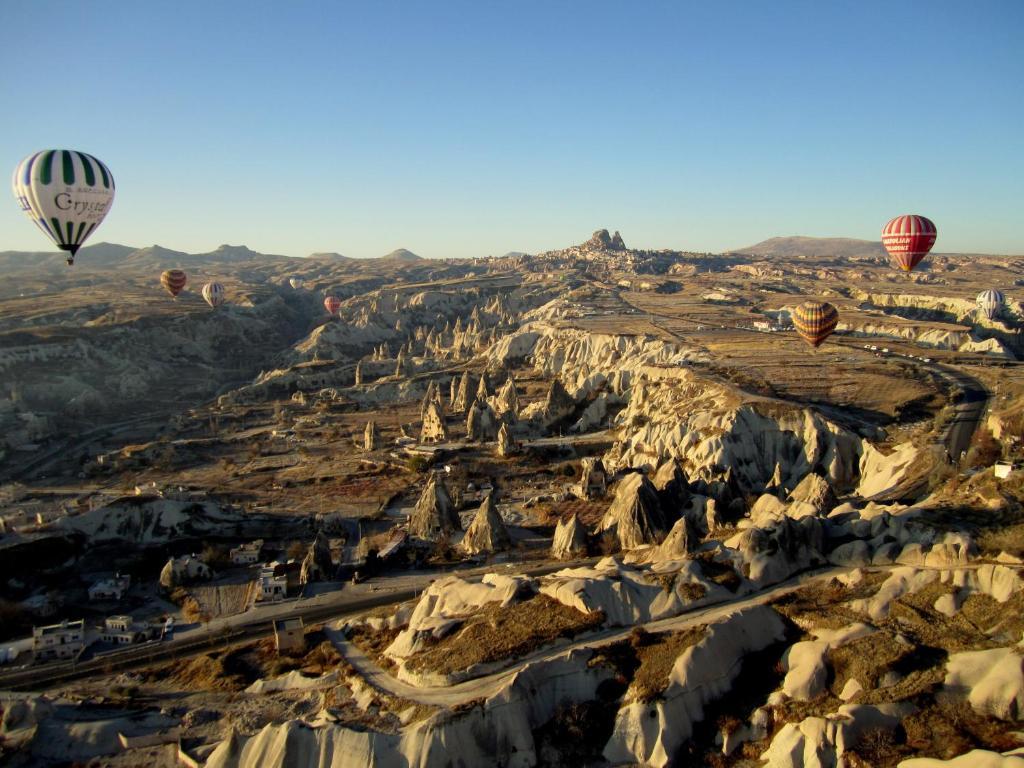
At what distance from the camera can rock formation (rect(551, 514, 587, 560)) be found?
3917 centimetres

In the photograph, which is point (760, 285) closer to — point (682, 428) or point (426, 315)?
point (426, 315)

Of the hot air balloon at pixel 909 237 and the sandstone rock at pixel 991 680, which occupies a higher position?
the hot air balloon at pixel 909 237

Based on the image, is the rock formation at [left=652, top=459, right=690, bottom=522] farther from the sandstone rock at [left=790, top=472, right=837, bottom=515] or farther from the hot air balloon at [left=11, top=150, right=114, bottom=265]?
the hot air balloon at [left=11, top=150, right=114, bottom=265]

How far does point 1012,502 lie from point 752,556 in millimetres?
10295

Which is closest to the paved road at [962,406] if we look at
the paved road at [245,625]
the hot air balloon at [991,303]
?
the paved road at [245,625]

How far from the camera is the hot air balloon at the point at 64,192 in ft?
141

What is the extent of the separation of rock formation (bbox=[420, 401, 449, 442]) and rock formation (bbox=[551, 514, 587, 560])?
27650 millimetres

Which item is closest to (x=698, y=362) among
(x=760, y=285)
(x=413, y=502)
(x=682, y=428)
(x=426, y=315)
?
(x=682, y=428)

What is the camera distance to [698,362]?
230 feet

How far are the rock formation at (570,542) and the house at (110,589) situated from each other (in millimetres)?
21761

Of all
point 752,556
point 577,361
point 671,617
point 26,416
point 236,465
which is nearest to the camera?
point 671,617

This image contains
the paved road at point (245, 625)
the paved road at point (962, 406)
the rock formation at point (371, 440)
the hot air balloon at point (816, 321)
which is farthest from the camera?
the hot air balloon at point (816, 321)

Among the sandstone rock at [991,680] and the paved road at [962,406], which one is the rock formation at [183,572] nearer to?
the sandstone rock at [991,680]

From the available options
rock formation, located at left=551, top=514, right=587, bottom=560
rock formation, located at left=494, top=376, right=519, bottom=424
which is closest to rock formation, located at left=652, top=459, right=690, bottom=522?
rock formation, located at left=551, top=514, right=587, bottom=560
